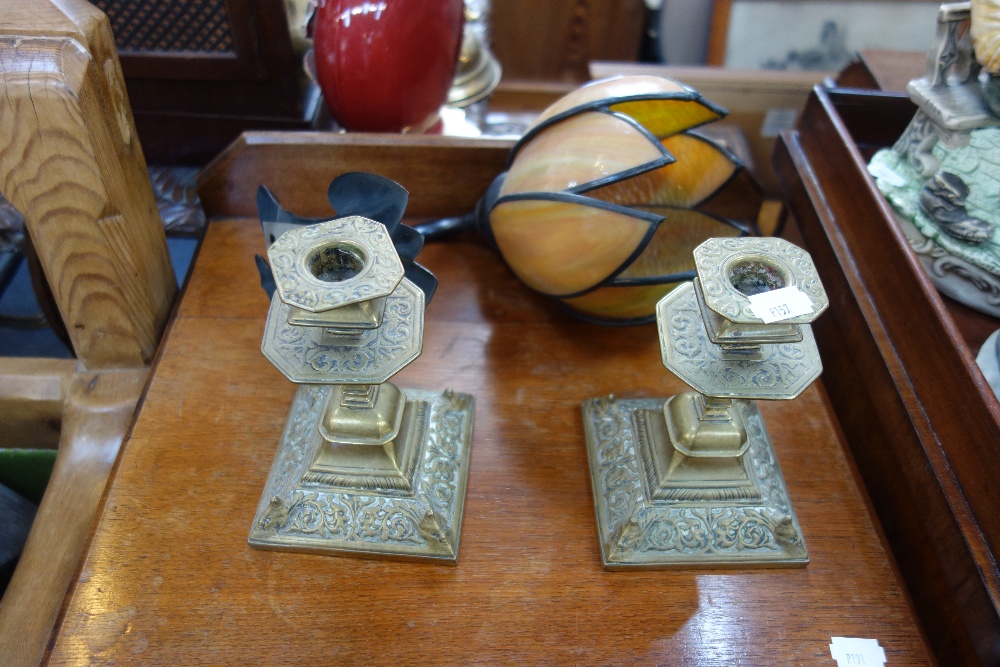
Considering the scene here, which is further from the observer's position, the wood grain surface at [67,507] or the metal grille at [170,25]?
the metal grille at [170,25]

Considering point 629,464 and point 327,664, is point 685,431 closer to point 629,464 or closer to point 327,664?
point 629,464

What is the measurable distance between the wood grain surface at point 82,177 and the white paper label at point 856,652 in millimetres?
842

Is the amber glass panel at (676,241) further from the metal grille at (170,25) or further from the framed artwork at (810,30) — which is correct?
the framed artwork at (810,30)

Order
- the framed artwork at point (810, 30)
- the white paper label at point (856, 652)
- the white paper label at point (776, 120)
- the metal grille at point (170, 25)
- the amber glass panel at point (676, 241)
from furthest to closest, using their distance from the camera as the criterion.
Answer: the framed artwork at point (810, 30)
the white paper label at point (776, 120)
the metal grille at point (170, 25)
the amber glass panel at point (676, 241)
the white paper label at point (856, 652)

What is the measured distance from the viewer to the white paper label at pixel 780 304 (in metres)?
0.61

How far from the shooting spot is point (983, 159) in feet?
2.83

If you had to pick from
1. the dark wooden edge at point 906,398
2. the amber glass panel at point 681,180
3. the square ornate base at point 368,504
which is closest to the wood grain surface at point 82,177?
→ the square ornate base at point 368,504

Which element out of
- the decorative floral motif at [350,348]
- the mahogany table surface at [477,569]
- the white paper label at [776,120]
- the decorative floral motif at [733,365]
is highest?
the decorative floral motif at [350,348]

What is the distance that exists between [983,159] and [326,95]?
0.85 metres

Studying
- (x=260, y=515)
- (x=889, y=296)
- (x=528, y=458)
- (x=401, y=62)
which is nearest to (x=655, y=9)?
(x=401, y=62)

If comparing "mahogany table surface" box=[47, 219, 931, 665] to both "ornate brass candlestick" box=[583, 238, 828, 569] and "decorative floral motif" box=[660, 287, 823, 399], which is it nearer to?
"ornate brass candlestick" box=[583, 238, 828, 569]

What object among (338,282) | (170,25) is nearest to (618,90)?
(338,282)

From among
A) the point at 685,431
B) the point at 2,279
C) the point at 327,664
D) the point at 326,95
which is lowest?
the point at 2,279

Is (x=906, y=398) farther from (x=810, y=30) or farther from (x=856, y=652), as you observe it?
(x=810, y=30)
